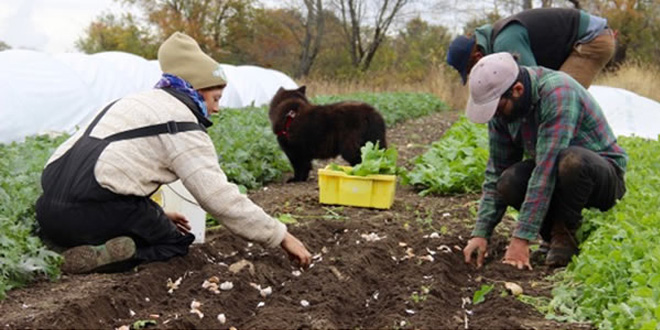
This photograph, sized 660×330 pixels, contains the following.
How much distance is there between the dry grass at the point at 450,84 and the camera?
68.9ft

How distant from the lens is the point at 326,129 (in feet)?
26.8

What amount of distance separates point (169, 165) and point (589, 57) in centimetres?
414

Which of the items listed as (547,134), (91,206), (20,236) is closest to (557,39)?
(547,134)

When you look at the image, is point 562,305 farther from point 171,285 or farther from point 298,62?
point 298,62

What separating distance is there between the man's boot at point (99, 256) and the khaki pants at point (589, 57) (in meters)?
4.25

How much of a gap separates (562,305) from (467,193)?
12.3ft

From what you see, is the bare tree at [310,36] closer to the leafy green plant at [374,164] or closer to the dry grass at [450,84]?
the dry grass at [450,84]

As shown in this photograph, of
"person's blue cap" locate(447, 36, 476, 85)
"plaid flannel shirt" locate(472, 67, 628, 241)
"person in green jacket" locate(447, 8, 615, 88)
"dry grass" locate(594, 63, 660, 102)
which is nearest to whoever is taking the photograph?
"plaid flannel shirt" locate(472, 67, 628, 241)

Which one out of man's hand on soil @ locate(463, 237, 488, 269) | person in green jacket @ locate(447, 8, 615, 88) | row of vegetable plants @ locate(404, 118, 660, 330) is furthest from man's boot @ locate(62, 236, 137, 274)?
person in green jacket @ locate(447, 8, 615, 88)

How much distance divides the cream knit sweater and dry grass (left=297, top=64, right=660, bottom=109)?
63.4 ft

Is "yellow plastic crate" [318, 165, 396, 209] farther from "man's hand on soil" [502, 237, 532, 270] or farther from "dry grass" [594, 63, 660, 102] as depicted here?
"dry grass" [594, 63, 660, 102]

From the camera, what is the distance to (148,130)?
3861mm

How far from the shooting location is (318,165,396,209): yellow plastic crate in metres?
6.45

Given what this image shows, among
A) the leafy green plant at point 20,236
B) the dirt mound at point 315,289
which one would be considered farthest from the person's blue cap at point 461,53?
the leafy green plant at point 20,236
